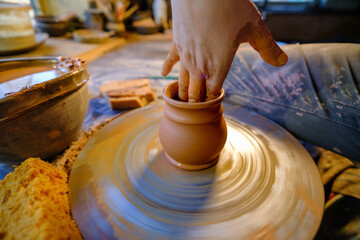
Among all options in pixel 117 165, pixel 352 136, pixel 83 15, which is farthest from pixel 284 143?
pixel 83 15

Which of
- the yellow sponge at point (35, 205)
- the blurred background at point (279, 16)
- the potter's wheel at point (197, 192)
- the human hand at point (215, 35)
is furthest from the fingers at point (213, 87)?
the blurred background at point (279, 16)

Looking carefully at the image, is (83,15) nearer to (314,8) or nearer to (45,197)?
(45,197)

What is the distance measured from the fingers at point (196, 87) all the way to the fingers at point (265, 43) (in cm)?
23

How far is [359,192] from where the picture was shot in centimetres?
112

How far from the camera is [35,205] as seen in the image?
74 centimetres

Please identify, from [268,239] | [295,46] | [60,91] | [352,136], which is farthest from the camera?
[295,46]

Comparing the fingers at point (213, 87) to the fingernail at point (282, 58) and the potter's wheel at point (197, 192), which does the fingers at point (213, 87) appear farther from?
the potter's wheel at point (197, 192)

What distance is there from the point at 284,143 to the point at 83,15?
220 inches

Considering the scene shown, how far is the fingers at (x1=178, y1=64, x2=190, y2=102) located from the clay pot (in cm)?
6

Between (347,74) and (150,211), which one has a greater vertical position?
(347,74)

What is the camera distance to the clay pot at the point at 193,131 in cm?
86

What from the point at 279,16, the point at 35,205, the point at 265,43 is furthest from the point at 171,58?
the point at 279,16

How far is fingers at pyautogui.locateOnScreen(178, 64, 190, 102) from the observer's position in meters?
0.90

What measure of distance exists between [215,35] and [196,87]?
0.71ft
